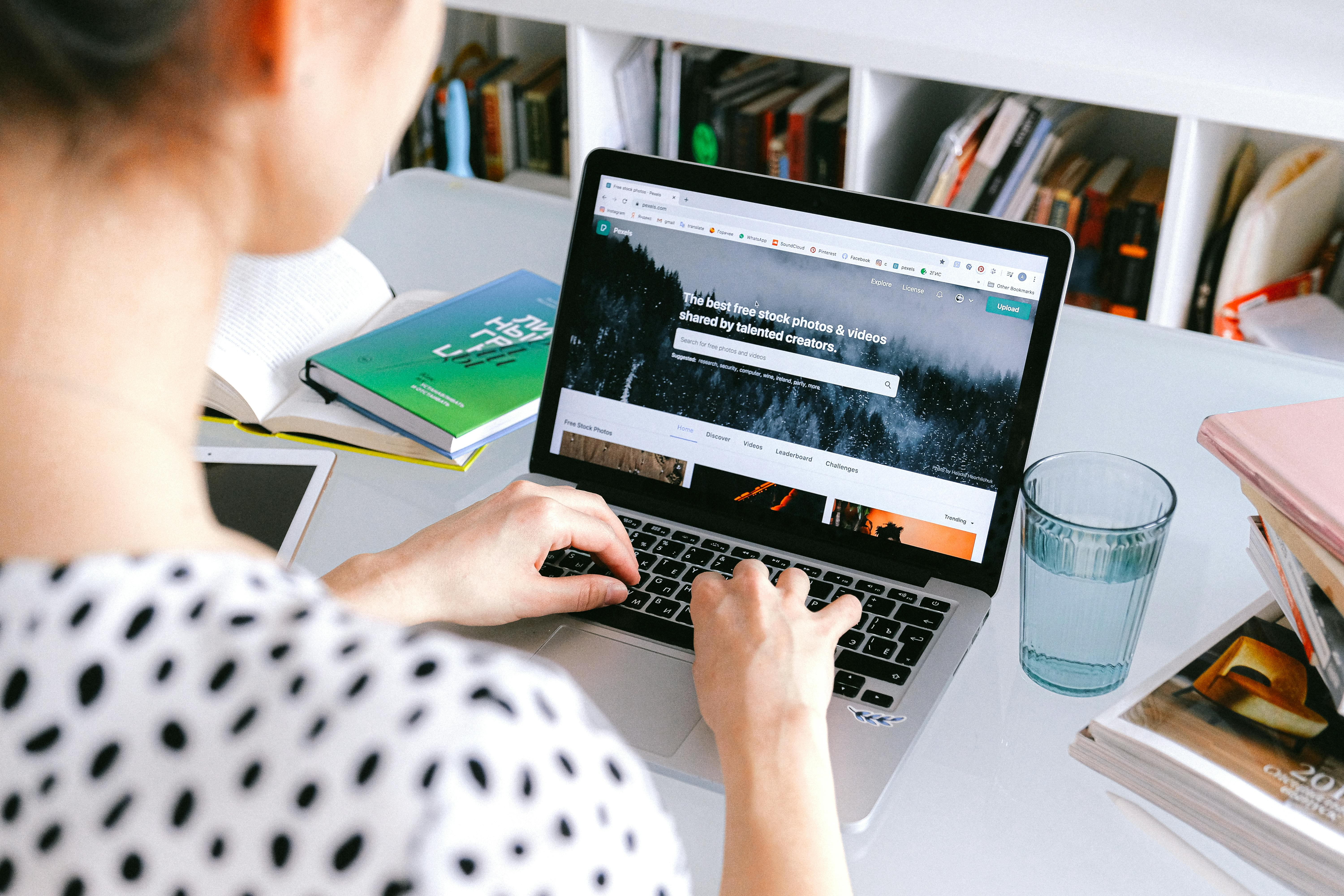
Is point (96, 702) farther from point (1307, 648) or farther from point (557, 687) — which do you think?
point (1307, 648)

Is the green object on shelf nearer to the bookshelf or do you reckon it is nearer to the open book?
the bookshelf

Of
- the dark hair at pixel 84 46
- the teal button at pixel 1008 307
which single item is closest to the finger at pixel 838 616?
the teal button at pixel 1008 307

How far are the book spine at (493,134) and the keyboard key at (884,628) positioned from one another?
2.11 metres

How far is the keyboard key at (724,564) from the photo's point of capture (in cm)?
92

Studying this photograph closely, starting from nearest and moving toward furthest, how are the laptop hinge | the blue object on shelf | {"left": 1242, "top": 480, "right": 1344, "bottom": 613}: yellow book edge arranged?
{"left": 1242, "top": 480, "right": 1344, "bottom": 613}: yellow book edge, the laptop hinge, the blue object on shelf

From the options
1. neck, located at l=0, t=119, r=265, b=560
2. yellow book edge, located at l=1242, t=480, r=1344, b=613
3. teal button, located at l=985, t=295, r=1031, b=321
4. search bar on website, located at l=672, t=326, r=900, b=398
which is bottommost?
yellow book edge, located at l=1242, t=480, r=1344, b=613

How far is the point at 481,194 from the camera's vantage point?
1554mm

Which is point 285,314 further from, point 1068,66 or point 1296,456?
point 1068,66

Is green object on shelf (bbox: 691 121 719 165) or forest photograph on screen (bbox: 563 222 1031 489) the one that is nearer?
forest photograph on screen (bbox: 563 222 1031 489)

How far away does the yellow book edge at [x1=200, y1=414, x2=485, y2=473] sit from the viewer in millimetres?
1098

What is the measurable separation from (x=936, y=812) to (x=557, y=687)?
388 millimetres

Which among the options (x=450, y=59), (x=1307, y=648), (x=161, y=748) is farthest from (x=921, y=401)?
(x=450, y=59)

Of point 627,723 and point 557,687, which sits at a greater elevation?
point 557,687

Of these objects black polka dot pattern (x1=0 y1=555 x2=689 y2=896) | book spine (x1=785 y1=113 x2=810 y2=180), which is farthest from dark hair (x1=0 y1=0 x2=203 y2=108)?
book spine (x1=785 y1=113 x2=810 y2=180)
